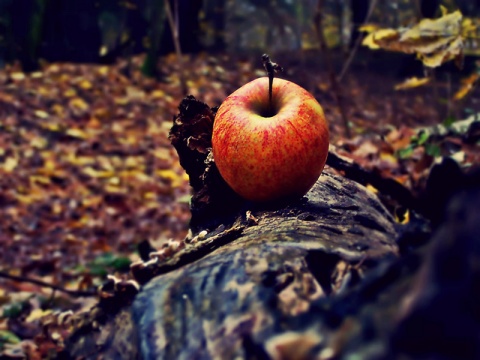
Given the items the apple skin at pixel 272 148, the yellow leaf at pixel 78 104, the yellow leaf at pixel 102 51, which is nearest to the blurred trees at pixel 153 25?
the yellow leaf at pixel 102 51

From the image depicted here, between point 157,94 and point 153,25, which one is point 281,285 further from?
point 153,25

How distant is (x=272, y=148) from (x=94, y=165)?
12.6 ft

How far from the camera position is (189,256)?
1379 mm

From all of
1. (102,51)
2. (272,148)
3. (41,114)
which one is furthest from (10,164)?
(102,51)

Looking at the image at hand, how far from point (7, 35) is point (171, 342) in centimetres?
726

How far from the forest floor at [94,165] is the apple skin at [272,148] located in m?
1.01

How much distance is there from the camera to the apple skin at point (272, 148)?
1.71 m

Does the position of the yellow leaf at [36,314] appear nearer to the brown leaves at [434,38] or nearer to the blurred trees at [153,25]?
the brown leaves at [434,38]

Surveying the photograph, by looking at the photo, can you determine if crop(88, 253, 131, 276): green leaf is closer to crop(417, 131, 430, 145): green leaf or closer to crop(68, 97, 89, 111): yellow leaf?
crop(417, 131, 430, 145): green leaf

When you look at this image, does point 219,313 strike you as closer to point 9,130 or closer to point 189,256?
point 189,256

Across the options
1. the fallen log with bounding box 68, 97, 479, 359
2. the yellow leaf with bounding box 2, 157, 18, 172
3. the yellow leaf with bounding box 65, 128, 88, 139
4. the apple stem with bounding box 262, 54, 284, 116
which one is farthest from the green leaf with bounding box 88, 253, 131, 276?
the apple stem with bounding box 262, 54, 284, 116

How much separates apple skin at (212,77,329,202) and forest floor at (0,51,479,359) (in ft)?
3.30

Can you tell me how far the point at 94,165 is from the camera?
17.0ft

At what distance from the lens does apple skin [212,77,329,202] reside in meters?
1.71
